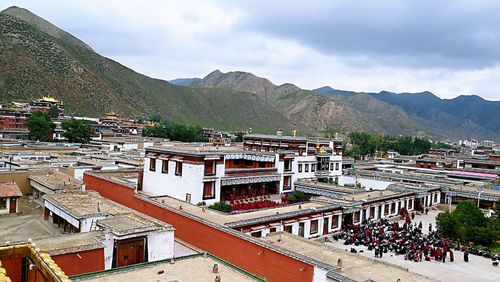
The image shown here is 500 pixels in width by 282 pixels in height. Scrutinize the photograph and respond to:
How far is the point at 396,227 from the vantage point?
3228 cm

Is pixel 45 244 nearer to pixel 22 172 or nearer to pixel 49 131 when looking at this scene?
pixel 22 172

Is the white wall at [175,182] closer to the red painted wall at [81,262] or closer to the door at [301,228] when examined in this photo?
the door at [301,228]

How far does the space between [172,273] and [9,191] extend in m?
19.9

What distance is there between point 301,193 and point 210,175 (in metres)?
10.7

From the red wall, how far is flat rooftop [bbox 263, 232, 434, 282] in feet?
2.96

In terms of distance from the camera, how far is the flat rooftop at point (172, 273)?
1266 centimetres

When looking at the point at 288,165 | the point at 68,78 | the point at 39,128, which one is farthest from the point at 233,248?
the point at 68,78

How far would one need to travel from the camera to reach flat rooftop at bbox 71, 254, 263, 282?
41.5 feet

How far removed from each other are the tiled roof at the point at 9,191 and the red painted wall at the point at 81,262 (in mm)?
14463

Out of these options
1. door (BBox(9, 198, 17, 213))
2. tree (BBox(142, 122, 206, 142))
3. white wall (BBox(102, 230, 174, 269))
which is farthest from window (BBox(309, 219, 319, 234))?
tree (BBox(142, 122, 206, 142))

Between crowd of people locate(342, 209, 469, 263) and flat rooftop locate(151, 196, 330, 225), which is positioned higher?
flat rooftop locate(151, 196, 330, 225)

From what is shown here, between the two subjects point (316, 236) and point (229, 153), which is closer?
point (316, 236)

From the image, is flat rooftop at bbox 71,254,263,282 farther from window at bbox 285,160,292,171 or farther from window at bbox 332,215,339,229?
window at bbox 285,160,292,171

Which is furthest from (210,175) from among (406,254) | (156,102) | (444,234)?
(156,102)
